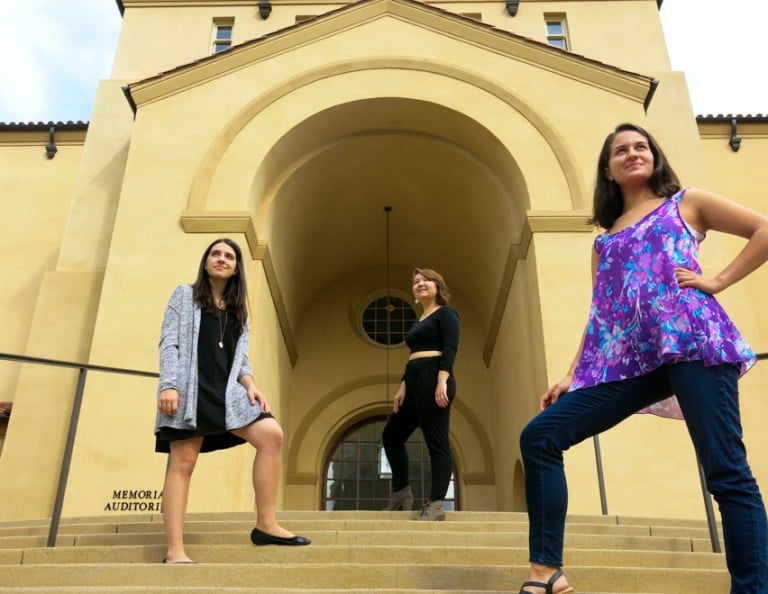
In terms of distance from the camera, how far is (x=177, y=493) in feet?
14.8

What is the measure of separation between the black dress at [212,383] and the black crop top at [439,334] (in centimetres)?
205

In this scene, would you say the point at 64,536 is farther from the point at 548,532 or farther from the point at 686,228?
the point at 686,228

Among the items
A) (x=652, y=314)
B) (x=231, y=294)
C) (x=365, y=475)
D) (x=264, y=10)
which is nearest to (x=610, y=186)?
(x=652, y=314)

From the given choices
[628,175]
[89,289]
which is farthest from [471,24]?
[628,175]

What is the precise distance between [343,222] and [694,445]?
40.6ft

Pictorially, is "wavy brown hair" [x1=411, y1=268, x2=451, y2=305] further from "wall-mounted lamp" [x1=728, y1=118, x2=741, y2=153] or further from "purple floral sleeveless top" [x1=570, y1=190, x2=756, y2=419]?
"wall-mounted lamp" [x1=728, y1=118, x2=741, y2=153]

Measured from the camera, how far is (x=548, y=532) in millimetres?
3152

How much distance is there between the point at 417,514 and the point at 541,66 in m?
8.52

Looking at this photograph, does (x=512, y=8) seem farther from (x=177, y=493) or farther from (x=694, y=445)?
(x=694, y=445)

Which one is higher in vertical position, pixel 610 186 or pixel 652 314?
pixel 610 186

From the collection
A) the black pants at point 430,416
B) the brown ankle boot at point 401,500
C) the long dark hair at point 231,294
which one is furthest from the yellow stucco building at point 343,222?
the long dark hair at point 231,294

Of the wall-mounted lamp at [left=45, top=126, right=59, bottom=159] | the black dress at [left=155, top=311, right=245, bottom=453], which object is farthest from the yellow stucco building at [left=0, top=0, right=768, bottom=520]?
the black dress at [left=155, top=311, right=245, bottom=453]

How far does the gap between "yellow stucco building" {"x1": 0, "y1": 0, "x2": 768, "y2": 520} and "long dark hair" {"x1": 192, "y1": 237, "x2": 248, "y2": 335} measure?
16.1 ft

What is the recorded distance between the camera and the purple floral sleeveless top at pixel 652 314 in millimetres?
2994
